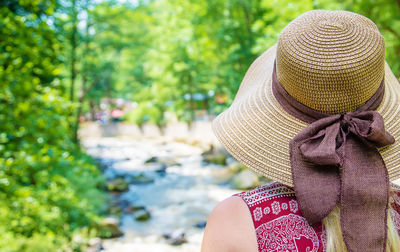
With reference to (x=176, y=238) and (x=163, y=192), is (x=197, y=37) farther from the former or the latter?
(x=176, y=238)

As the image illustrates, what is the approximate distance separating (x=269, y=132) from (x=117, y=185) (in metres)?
9.17

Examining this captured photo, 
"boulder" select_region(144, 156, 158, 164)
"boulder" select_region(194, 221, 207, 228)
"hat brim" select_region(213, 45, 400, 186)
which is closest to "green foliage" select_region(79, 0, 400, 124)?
"boulder" select_region(144, 156, 158, 164)

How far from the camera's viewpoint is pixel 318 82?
2.88ft

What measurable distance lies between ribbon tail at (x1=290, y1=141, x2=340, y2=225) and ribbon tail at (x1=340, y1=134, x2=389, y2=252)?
0.03m

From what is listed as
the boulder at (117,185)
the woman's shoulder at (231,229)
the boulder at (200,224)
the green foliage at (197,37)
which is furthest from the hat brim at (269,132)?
the boulder at (117,185)

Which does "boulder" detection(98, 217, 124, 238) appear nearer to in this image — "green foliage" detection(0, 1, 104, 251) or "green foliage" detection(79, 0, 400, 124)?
"green foliage" detection(0, 1, 104, 251)

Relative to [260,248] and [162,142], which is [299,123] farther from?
[162,142]

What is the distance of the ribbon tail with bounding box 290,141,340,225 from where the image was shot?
0.80 meters

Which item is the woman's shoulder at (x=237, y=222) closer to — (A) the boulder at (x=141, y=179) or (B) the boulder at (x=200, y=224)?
(B) the boulder at (x=200, y=224)

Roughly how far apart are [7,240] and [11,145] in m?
0.88

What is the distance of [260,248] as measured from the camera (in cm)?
83

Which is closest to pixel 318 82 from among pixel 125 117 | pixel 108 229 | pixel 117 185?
pixel 108 229

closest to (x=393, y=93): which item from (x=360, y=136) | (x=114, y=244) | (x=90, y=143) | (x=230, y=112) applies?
(x=360, y=136)

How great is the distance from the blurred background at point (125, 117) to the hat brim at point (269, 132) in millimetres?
2559
